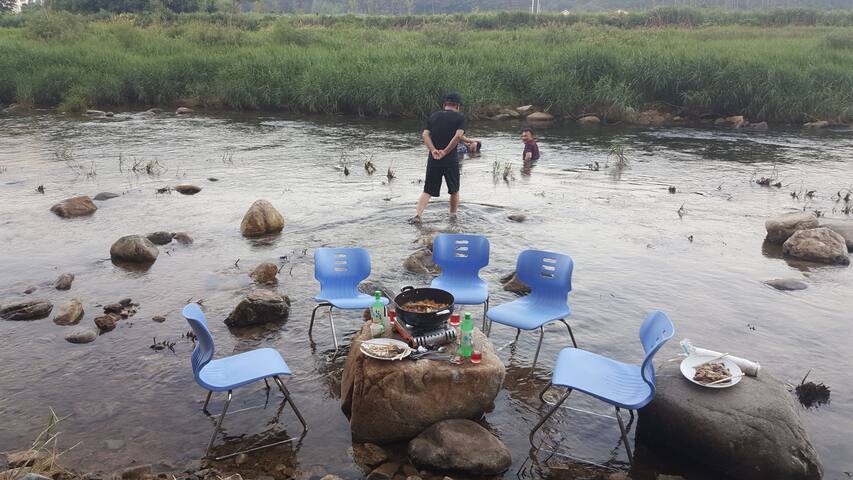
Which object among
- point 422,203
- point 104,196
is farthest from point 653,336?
point 104,196

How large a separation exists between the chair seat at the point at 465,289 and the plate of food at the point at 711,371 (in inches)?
92.2

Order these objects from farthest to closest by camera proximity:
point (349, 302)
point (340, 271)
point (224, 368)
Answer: point (340, 271) < point (349, 302) < point (224, 368)

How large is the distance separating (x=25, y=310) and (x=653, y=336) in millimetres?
7234

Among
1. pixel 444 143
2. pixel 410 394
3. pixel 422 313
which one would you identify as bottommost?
pixel 410 394

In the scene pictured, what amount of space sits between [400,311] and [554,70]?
22.3m

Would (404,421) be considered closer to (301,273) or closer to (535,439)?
(535,439)

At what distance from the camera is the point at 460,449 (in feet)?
16.8

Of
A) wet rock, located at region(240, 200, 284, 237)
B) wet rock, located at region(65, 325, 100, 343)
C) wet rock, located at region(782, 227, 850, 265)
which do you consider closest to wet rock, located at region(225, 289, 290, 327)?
wet rock, located at region(65, 325, 100, 343)

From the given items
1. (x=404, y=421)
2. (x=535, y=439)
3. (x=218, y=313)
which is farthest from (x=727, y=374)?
(x=218, y=313)

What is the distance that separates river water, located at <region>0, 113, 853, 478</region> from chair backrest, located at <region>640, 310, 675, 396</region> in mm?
840

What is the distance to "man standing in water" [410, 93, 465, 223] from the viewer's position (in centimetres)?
1083

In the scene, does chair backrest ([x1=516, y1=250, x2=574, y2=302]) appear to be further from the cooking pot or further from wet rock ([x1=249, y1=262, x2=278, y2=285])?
wet rock ([x1=249, y1=262, x2=278, y2=285])

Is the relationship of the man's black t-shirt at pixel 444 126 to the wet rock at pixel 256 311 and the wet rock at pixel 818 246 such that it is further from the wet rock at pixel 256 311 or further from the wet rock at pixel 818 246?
the wet rock at pixel 818 246

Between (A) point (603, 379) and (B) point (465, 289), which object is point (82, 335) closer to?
(B) point (465, 289)
